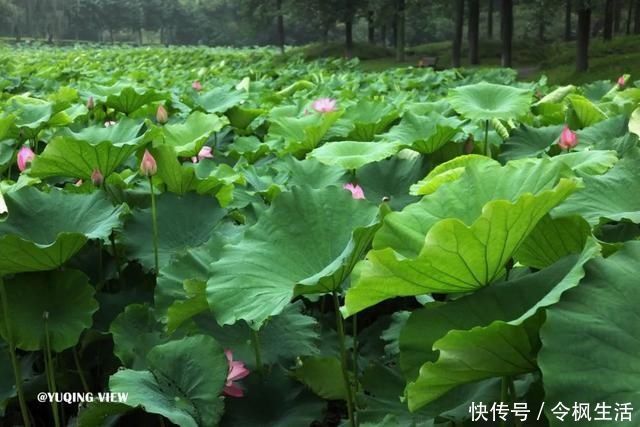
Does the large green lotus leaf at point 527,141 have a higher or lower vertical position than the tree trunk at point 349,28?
higher

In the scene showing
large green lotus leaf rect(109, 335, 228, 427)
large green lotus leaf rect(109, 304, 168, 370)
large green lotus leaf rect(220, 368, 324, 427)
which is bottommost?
large green lotus leaf rect(220, 368, 324, 427)

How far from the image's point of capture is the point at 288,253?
885mm

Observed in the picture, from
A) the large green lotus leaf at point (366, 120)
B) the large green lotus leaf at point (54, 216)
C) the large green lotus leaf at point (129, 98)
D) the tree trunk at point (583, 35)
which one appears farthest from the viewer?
the tree trunk at point (583, 35)

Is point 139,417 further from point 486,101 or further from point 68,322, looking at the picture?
point 486,101

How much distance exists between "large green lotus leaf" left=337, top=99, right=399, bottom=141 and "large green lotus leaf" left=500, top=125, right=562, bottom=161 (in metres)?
0.37

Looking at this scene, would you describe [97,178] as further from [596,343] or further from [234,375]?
[596,343]

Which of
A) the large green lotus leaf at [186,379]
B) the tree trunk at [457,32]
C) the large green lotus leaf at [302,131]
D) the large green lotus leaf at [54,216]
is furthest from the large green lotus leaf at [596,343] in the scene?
the tree trunk at [457,32]

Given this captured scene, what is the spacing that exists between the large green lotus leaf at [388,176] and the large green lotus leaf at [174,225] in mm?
322

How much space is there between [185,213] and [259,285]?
1.66 ft

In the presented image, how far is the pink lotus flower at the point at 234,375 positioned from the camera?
3.10 feet

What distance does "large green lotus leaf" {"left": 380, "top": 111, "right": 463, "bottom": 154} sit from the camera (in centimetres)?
150

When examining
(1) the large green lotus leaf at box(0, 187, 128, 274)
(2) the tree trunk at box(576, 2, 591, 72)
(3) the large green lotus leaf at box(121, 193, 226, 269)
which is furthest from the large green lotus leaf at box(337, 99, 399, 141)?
(2) the tree trunk at box(576, 2, 591, 72)

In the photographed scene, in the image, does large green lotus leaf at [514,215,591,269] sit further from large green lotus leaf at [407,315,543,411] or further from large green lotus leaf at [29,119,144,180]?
large green lotus leaf at [29,119,144,180]

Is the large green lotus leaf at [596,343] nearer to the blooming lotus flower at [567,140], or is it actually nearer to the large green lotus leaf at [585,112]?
the blooming lotus flower at [567,140]
